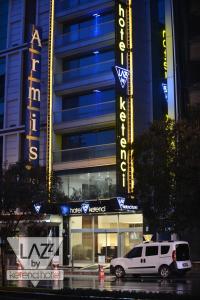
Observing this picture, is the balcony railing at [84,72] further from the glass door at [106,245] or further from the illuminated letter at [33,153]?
the glass door at [106,245]

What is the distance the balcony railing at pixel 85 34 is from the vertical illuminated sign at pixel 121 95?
9.11 ft

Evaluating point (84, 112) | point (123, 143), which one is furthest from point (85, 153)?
point (123, 143)

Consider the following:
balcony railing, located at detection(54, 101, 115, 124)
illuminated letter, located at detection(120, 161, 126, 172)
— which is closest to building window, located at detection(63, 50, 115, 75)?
balcony railing, located at detection(54, 101, 115, 124)

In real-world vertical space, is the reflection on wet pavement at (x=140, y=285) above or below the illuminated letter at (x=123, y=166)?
below

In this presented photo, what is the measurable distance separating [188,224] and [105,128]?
2822cm

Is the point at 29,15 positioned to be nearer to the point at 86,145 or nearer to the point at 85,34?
the point at 85,34

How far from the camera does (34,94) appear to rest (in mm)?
46719

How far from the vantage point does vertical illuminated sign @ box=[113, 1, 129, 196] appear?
40.8 metres

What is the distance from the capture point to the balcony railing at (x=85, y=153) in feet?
144

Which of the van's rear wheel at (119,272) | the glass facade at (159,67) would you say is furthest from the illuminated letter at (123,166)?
the van's rear wheel at (119,272)

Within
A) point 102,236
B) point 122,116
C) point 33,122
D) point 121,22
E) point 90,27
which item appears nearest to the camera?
point 122,116

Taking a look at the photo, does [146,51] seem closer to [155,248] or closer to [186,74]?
[186,74]

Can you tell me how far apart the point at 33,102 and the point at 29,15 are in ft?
35.5

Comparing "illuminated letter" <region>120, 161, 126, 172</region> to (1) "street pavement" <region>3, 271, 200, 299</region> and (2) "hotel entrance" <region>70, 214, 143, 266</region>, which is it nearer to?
(2) "hotel entrance" <region>70, 214, 143, 266</region>
